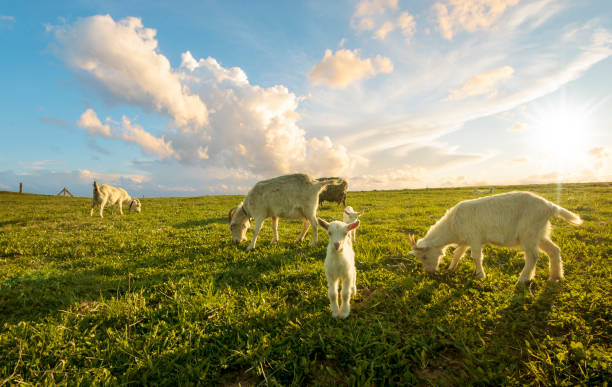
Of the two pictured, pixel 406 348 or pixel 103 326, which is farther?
pixel 103 326

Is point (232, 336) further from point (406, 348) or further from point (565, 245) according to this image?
point (565, 245)

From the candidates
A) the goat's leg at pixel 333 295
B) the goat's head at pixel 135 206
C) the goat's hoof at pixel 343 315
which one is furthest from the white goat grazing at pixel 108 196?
the goat's hoof at pixel 343 315

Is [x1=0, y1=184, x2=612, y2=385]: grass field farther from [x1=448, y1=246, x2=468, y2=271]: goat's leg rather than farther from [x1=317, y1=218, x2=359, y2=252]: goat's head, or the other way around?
[x1=317, y1=218, x2=359, y2=252]: goat's head

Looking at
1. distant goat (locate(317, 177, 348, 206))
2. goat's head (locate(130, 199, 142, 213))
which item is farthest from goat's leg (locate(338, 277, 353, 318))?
goat's head (locate(130, 199, 142, 213))

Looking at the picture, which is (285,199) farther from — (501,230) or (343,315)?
(501,230)

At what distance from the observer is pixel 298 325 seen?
12.8ft

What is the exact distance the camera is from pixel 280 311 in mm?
4305

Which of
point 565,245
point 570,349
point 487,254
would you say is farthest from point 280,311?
point 565,245

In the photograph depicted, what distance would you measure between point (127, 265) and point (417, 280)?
8.05m

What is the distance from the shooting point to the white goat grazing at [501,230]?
525cm

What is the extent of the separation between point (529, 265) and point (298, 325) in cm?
534

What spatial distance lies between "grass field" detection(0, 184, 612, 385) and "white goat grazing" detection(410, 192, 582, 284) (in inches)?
18.5

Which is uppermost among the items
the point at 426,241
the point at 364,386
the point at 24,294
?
the point at 426,241

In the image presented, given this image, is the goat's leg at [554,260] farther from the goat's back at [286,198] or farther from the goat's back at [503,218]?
the goat's back at [286,198]
